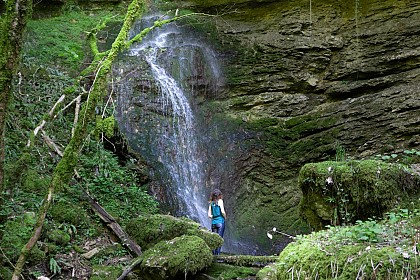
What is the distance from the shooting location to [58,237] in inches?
246

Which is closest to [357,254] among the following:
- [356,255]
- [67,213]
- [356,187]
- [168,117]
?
[356,255]

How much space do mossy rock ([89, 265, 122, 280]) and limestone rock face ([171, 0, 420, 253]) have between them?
507 centimetres

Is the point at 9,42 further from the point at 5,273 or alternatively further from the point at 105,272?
the point at 105,272

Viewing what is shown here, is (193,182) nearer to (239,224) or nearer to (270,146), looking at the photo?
(239,224)

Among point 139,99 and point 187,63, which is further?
point 187,63

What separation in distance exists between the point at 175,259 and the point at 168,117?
19.3ft

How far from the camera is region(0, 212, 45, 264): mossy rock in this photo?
5277 millimetres

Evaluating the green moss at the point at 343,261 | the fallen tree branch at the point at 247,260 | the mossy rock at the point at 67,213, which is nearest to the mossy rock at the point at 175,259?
the fallen tree branch at the point at 247,260

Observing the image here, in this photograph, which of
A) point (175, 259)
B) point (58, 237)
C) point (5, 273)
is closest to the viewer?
point (5, 273)

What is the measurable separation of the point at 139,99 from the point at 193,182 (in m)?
2.51

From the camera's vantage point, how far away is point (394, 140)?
10812 millimetres

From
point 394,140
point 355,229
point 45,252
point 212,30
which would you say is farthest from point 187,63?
point 355,229

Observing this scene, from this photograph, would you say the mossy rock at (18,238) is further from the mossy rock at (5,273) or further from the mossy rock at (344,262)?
the mossy rock at (344,262)

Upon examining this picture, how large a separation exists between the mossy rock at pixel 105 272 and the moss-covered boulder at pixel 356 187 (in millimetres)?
2883
